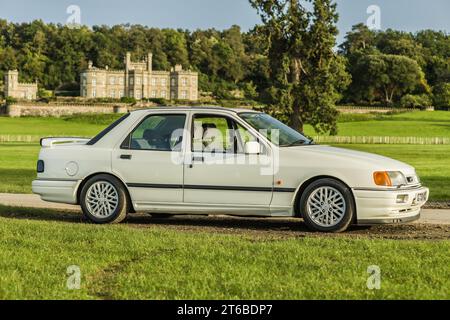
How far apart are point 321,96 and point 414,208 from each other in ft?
142

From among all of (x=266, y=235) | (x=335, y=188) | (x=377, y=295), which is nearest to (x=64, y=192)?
(x=266, y=235)

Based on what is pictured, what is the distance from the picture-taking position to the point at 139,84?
16350 centimetres

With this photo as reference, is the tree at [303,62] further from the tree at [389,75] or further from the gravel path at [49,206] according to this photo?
the tree at [389,75]

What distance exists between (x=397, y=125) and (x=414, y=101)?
124 feet

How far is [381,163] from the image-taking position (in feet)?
32.9

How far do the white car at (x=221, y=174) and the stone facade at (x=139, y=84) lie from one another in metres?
153

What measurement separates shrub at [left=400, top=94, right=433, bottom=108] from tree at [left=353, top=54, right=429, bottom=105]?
355 centimetres

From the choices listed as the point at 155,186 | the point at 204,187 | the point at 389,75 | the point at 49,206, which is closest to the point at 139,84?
the point at 389,75

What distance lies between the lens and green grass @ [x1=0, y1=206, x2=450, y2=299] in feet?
20.3

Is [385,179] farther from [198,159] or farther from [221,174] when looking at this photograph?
[198,159]

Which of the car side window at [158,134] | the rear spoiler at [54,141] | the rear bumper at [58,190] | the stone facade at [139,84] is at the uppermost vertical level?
the stone facade at [139,84]

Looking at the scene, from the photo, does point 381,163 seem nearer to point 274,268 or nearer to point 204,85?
point 274,268

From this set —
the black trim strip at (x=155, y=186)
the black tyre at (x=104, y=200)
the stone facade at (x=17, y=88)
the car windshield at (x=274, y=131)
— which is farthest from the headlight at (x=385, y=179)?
the stone facade at (x=17, y=88)

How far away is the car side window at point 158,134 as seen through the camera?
35.8 feet
